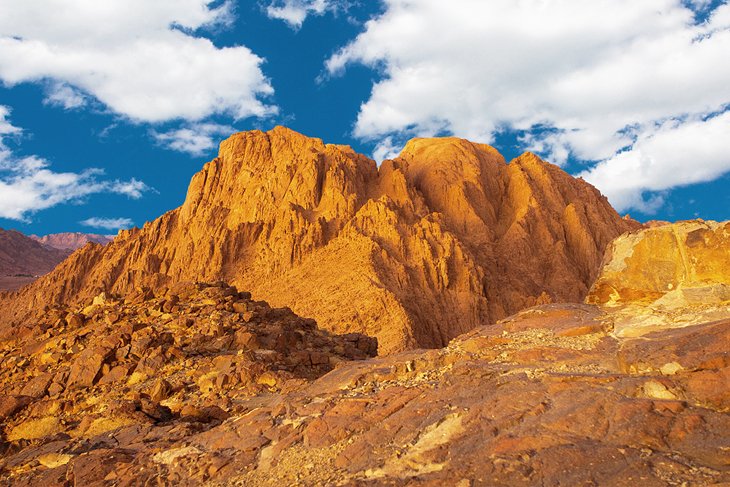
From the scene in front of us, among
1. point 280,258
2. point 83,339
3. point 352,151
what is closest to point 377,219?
point 280,258

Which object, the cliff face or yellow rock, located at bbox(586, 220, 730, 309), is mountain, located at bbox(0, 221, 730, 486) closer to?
yellow rock, located at bbox(586, 220, 730, 309)

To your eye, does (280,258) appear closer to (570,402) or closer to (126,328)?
(126,328)

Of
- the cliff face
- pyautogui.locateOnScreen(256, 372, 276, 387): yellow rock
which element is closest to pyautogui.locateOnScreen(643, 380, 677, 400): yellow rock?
pyautogui.locateOnScreen(256, 372, 276, 387): yellow rock

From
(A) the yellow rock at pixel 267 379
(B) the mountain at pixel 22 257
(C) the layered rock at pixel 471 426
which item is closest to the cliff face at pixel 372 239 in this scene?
(A) the yellow rock at pixel 267 379

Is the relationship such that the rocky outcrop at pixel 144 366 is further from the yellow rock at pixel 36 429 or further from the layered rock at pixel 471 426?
the layered rock at pixel 471 426

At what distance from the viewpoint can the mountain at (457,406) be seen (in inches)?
233

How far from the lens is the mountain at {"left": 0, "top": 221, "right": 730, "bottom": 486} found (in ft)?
19.4

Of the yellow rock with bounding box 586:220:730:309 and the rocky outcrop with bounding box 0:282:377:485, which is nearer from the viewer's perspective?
the yellow rock with bounding box 586:220:730:309

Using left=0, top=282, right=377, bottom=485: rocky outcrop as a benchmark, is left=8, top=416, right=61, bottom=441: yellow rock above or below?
below

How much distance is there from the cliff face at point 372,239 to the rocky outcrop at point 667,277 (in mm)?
19797

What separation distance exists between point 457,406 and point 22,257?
5420 inches

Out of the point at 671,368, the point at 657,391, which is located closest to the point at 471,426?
the point at 657,391

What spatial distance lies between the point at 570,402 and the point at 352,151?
48045mm

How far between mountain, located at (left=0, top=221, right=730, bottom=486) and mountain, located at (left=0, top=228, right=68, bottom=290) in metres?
102
